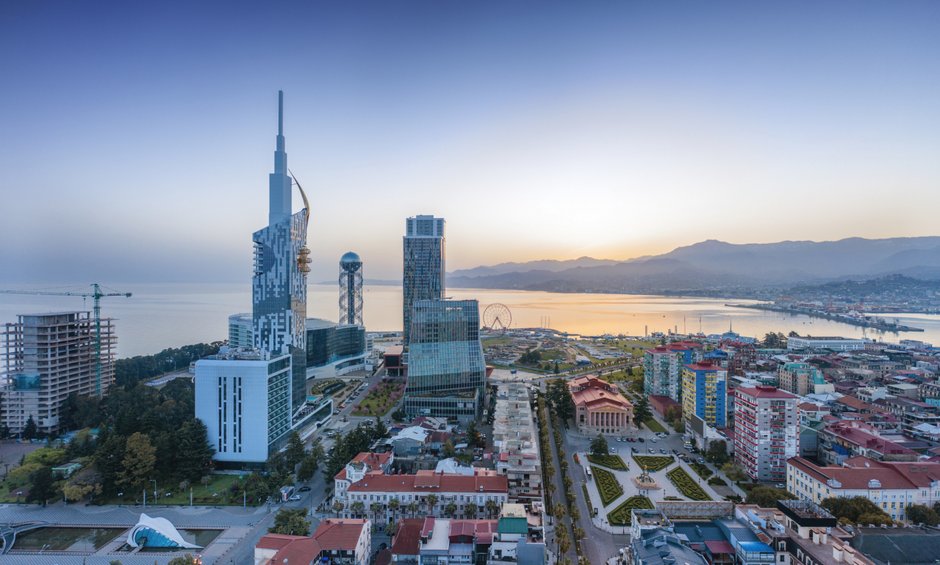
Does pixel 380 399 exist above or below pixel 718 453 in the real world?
below

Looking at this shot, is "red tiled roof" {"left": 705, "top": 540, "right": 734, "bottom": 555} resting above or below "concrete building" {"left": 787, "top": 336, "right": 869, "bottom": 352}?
below

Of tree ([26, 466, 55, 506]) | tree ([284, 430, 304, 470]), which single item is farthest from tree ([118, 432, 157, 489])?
tree ([284, 430, 304, 470])

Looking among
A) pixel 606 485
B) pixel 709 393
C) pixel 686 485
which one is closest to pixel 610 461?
pixel 606 485

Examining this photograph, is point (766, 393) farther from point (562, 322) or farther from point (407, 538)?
point (562, 322)

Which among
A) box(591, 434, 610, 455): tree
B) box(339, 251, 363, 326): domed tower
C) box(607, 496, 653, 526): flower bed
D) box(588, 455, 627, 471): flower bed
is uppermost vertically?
box(339, 251, 363, 326): domed tower

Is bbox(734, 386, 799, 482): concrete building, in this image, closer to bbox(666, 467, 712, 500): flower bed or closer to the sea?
bbox(666, 467, 712, 500): flower bed

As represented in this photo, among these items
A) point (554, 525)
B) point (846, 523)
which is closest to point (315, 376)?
point (554, 525)

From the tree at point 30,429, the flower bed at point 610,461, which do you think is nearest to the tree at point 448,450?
the flower bed at point 610,461
